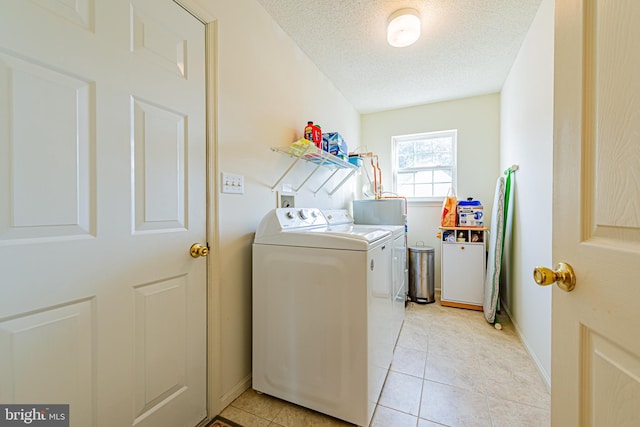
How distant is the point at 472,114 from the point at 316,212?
8.46ft

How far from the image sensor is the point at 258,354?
1.54 meters

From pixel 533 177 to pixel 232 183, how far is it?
2166 millimetres

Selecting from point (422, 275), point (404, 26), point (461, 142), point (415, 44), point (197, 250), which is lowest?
point (422, 275)

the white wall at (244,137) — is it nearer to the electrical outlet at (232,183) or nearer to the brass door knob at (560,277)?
the electrical outlet at (232,183)

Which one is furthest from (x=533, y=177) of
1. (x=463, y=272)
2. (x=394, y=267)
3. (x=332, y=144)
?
(x=332, y=144)

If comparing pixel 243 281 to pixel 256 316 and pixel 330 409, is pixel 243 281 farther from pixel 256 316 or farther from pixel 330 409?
pixel 330 409

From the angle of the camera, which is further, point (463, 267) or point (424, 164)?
point (424, 164)

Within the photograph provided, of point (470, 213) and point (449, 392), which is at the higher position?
point (470, 213)

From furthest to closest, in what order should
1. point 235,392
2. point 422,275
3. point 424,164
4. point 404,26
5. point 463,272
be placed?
point 424,164 → point 422,275 → point 463,272 → point 404,26 → point 235,392

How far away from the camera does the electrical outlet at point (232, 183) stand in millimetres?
1433

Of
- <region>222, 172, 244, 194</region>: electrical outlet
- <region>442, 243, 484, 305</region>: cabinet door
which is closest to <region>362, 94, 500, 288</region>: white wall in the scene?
<region>442, 243, 484, 305</region>: cabinet door

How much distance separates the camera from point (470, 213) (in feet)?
9.45

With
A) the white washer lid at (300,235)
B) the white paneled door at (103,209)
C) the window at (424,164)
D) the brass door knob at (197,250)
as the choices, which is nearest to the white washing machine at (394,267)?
the white washer lid at (300,235)

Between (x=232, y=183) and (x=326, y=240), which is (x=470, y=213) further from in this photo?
(x=232, y=183)
